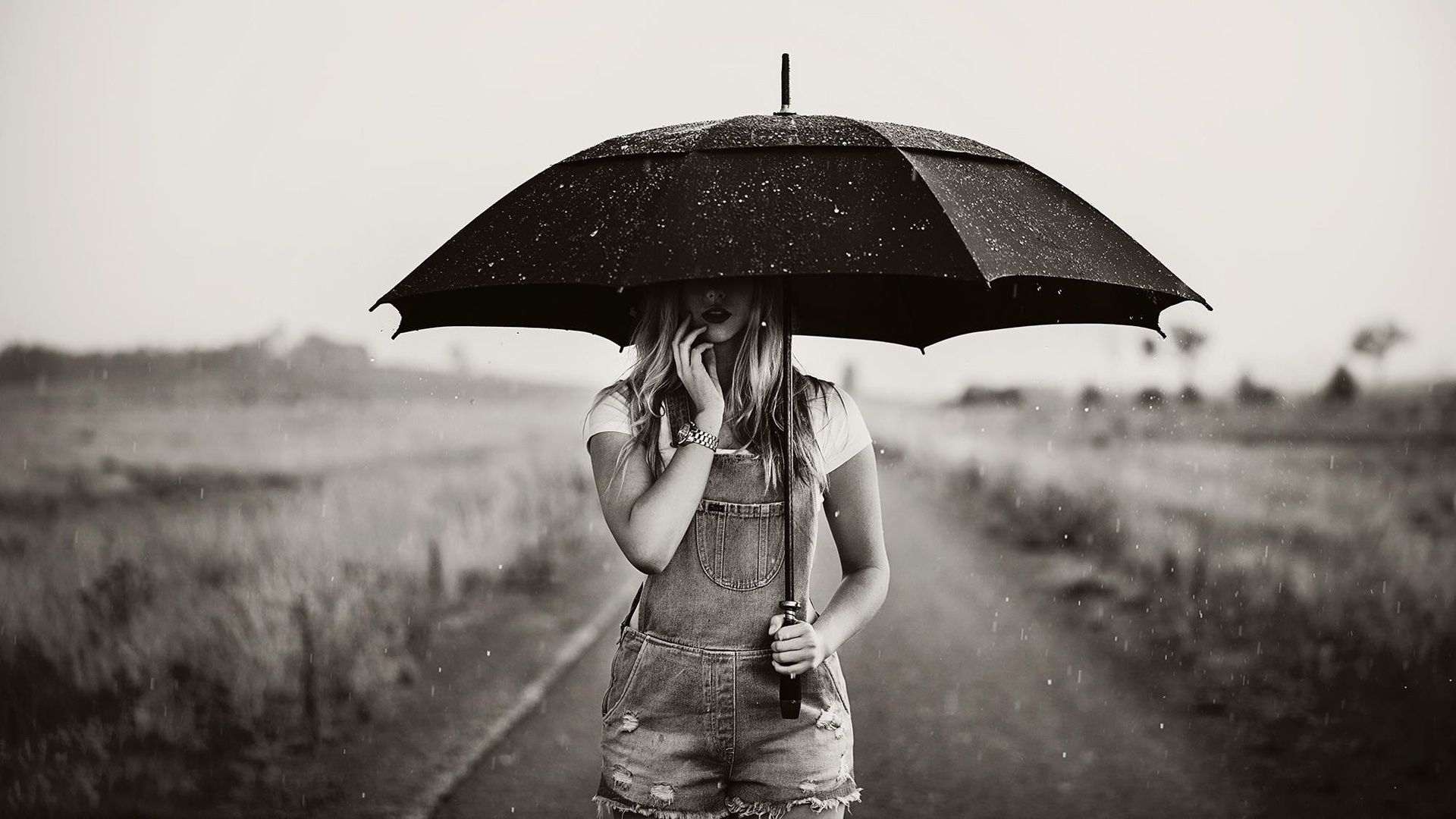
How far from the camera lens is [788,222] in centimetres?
213

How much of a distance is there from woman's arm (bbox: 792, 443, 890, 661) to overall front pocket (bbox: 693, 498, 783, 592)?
0.13 metres

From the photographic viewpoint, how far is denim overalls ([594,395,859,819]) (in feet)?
7.61

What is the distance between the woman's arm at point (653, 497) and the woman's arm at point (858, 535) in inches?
13.0

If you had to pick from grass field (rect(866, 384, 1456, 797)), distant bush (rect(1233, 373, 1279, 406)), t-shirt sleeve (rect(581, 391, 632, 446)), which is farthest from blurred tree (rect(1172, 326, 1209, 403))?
t-shirt sleeve (rect(581, 391, 632, 446))

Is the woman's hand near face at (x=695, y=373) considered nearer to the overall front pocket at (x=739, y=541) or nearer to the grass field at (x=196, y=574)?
the overall front pocket at (x=739, y=541)

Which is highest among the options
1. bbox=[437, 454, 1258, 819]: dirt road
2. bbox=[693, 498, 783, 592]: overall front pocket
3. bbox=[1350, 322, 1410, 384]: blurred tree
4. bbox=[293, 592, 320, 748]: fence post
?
bbox=[1350, 322, 1410, 384]: blurred tree

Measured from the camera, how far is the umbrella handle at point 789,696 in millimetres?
2285

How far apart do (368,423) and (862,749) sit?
4148 mm

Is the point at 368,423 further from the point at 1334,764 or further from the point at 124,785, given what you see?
the point at 1334,764

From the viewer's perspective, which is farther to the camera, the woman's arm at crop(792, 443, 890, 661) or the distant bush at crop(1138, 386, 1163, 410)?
the distant bush at crop(1138, 386, 1163, 410)

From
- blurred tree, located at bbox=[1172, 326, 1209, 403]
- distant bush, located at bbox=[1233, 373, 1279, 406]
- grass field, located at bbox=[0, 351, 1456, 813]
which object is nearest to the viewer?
grass field, located at bbox=[0, 351, 1456, 813]

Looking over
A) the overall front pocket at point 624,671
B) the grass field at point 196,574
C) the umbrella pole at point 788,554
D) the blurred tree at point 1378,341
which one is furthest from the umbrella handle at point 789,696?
the blurred tree at point 1378,341

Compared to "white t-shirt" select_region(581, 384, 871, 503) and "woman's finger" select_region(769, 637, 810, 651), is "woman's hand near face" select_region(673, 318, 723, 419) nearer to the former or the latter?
"white t-shirt" select_region(581, 384, 871, 503)

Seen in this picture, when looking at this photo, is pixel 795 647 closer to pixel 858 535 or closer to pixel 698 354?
pixel 858 535
